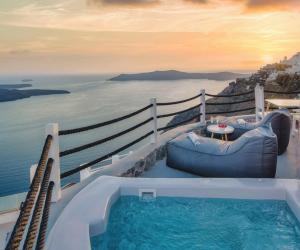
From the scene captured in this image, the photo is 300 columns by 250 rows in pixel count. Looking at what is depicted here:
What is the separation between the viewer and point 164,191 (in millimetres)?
3420

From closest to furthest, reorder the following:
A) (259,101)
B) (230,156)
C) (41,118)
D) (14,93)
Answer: (230,156)
(259,101)
(14,93)
(41,118)

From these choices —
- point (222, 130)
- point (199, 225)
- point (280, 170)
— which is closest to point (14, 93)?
point (222, 130)

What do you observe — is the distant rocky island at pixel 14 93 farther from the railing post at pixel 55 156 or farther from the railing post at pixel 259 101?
the railing post at pixel 55 156

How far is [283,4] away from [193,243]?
8033 mm

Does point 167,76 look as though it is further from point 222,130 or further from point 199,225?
point 199,225

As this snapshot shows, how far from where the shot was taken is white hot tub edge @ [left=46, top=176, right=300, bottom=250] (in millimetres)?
2777

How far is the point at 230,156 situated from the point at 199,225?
1.18 metres

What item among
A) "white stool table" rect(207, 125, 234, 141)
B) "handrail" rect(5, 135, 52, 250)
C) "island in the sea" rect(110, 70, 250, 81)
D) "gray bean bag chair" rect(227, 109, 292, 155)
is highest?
"island in the sea" rect(110, 70, 250, 81)

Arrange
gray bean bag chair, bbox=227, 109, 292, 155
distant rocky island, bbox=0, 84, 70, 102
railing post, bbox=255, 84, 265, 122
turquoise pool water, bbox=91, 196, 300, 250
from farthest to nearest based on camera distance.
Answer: distant rocky island, bbox=0, 84, 70, 102 < railing post, bbox=255, 84, 265, 122 < gray bean bag chair, bbox=227, 109, 292, 155 < turquoise pool water, bbox=91, 196, 300, 250

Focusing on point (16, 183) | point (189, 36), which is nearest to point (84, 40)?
point (189, 36)

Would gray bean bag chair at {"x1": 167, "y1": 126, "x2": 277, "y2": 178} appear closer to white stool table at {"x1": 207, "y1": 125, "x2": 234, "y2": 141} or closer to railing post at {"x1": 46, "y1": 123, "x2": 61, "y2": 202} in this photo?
white stool table at {"x1": 207, "y1": 125, "x2": 234, "y2": 141}

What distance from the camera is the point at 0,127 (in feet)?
103

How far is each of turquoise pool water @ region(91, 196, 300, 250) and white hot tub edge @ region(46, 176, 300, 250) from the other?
7cm

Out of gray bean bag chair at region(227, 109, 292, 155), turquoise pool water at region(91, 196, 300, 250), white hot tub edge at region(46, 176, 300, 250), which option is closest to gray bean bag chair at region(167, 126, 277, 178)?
white hot tub edge at region(46, 176, 300, 250)
